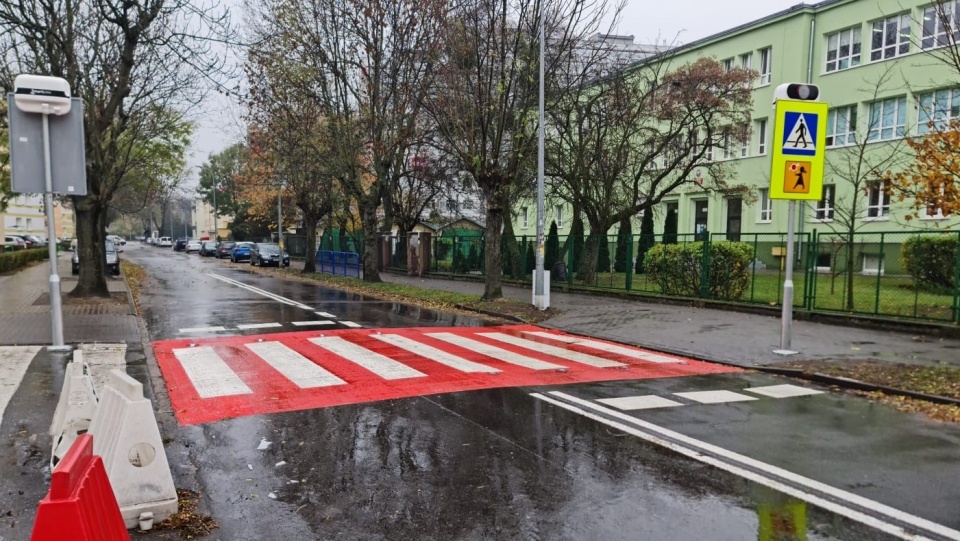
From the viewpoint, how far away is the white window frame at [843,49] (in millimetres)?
28734

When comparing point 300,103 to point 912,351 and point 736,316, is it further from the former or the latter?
point 912,351

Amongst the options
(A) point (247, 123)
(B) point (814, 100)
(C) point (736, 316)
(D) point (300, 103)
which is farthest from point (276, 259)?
(B) point (814, 100)

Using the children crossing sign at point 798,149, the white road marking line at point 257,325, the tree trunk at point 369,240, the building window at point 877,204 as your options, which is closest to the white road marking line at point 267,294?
the white road marking line at point 257,325

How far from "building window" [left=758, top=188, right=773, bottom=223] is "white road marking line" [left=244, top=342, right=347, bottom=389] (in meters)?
28.9

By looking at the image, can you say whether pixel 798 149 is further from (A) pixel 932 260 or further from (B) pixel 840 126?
(B) pixel 840 126

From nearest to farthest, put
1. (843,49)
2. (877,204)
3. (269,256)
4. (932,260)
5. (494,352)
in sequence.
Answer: (494,352), (932,260), (877,204), (843,49), (269,256)

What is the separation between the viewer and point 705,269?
1645cm

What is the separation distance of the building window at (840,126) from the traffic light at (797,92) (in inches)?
870

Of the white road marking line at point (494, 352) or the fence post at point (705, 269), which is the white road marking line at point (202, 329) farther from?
the fence post at point (705, 269)

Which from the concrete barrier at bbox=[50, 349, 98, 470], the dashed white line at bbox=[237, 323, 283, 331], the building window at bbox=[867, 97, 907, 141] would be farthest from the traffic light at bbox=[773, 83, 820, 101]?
the building window at bbox=[867, 97, 907, 141]

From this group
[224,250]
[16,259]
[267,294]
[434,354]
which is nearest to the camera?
[434,354]

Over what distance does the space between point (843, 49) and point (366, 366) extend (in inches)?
1205

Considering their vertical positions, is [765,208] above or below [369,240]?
above

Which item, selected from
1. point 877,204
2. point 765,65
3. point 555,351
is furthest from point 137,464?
point 765,65
